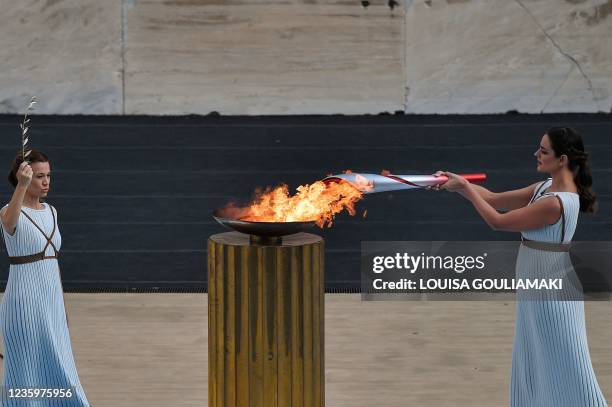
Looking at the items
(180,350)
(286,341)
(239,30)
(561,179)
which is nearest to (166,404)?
(180,350)

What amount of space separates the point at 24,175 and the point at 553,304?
2.16m

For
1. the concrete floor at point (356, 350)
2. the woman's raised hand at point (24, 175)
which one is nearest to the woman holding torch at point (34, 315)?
the woman's raised hand at point (24, 175)

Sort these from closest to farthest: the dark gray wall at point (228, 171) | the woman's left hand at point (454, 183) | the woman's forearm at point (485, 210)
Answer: the woman's forearm at point (485, 210) < the woman's left hand at point (454, 183) < the dark gray wall at point (228, 171)

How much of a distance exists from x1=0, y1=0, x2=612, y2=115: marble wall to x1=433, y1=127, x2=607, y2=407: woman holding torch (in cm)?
1074

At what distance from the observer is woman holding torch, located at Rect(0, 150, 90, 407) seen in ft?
14.9

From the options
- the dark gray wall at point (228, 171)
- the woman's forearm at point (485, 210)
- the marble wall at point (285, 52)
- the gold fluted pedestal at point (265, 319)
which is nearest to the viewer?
the gold fluted pedestal at point (265, 319)

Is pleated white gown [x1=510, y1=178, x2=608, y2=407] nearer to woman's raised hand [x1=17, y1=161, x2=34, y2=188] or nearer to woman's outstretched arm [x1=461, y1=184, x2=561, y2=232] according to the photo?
woman's outstretched arm [x1=461, y1=184, x2=561, y2=232]

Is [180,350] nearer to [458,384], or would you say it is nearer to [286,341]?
[458,384]

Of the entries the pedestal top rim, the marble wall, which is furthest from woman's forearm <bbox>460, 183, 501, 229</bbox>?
the marble wall

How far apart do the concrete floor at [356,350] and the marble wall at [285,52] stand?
811cm

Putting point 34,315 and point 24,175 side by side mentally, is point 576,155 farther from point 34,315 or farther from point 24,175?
point 34,315

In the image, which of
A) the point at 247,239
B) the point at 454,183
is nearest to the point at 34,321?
the point at 247,239

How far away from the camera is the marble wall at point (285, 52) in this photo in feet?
49.3

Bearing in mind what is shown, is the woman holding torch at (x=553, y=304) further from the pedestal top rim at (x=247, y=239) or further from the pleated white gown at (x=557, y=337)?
the pedestal top rim at (x=247, y=239)
